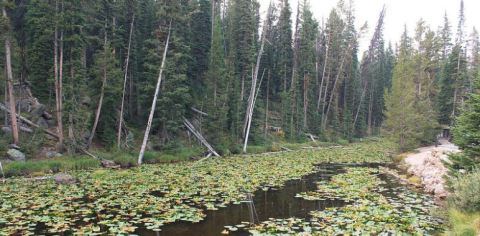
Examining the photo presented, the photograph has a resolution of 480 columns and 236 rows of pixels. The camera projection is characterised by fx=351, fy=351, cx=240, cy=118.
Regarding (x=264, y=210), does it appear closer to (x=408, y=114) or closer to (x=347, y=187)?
(x=347, y=187)

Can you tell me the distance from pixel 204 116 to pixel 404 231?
81.6ft

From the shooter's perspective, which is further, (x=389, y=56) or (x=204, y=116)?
(x=389, y=56)

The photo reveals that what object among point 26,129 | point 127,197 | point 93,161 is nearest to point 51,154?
point 93,161

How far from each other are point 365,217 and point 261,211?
344 cm

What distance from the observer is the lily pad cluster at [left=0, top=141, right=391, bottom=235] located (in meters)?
10.2

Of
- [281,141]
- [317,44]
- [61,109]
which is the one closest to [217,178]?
[61,109]

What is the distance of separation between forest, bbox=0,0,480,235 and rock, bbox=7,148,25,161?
11cm

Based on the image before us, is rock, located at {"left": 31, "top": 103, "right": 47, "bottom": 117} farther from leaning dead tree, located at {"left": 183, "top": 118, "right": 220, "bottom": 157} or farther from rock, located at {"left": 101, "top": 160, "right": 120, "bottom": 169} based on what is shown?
leaning dead tree, located at {"left": 183, "top": 118, "right": 220, "bottom": 157}

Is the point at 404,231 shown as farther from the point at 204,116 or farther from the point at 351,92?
the point at 351,92

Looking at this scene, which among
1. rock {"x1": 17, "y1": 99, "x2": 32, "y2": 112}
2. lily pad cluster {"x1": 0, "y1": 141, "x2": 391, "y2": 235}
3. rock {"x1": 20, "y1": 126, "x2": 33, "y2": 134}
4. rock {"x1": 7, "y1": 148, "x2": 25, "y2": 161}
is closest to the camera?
lily pad cluster {"x1": 0, "y1": 141, "x2": 391, "y2": 235}

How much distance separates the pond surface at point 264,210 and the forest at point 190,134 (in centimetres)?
11

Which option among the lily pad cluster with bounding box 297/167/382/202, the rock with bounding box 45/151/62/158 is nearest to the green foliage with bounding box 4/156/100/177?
the rock with bounding box 45/151/62/158

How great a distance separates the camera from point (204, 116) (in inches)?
1305

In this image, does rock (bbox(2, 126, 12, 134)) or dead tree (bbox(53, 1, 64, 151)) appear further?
dead tree (bbox(53, 1, 64, 151))
